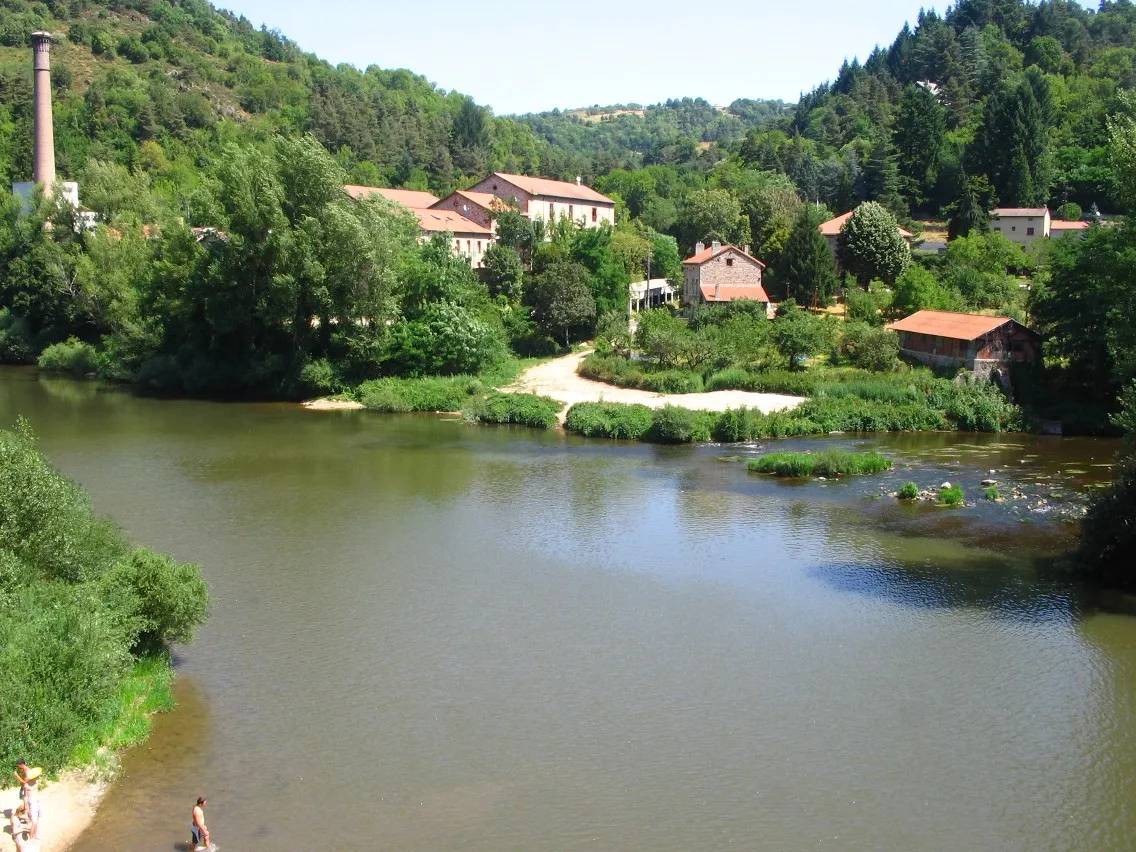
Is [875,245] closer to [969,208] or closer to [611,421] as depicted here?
[969,208]

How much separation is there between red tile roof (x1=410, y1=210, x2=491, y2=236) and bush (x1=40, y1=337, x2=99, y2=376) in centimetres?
1810

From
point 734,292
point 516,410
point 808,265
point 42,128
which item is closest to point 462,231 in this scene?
point 734,292

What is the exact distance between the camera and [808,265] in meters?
51.8

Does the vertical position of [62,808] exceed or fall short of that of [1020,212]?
it falls short

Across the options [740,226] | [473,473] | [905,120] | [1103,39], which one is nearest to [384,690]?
[473,473]

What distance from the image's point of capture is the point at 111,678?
14320mm

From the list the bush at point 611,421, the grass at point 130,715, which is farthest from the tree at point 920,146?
the grass at point 130,715

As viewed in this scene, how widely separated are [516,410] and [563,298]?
1095 centimetres

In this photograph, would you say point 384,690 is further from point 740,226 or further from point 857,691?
point 740,226

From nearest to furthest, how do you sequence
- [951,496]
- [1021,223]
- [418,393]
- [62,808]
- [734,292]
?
[62,808] → [951,496] → [418,393] → [734,292] → [1021,223]

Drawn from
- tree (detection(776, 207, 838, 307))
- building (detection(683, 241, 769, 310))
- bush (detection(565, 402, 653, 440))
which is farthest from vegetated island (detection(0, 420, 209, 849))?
tree (detection(776, 207, 838, 307))

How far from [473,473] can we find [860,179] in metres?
48.6

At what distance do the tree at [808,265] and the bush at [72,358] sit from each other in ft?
116

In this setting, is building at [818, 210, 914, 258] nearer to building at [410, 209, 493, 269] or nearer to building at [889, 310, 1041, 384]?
building at [889, 310, 1041, 384]
